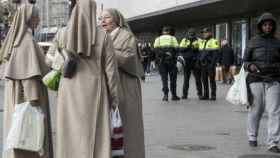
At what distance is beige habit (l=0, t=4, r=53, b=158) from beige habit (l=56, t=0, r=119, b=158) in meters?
0.85

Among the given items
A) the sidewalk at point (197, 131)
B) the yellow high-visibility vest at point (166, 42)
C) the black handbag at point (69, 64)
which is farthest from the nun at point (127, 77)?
the yellow high-visibility vest at point (166, 42)

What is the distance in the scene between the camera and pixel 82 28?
6.38 metres

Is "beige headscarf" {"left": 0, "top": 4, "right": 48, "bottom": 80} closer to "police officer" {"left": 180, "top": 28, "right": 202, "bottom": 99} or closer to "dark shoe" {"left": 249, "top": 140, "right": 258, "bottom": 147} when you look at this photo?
"dark shoe" {"left": 249, "top": 140, "right": 258, "bottom": 147}

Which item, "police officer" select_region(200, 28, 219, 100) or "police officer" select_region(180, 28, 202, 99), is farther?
"police officer" select_region(180, 28, 202, 99)

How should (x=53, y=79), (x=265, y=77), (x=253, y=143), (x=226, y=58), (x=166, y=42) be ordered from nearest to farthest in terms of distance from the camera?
1. (x=53, y=79)
2. (x=265, y=77)
3. (x=253, y=143)
4. (x=166, y=42)
5. (x=226, y=58)

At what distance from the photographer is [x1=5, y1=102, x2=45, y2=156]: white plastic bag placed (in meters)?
6.89

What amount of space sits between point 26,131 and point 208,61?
11742 millimetres

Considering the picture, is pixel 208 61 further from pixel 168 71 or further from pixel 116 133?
pixel 116 133

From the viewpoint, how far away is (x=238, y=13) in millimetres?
34344

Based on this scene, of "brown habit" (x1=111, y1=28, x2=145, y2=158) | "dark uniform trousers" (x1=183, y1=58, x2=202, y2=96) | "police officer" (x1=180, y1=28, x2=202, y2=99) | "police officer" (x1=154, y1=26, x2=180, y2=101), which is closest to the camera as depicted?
"brown habit" (x1=111, y1=28, x2=145, y2=158)

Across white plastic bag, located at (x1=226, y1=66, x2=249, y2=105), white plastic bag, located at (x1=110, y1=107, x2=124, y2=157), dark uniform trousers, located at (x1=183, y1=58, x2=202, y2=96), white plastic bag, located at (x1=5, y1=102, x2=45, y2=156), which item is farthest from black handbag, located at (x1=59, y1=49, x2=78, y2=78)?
dark uniform trousers, located at (x1=183, y1=58, x2=202, y2=96)

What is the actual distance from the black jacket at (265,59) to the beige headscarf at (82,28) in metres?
3.76

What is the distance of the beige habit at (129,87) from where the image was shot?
7191 millimetres

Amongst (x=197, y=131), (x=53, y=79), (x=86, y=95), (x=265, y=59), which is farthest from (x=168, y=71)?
(x=86, y=95)
